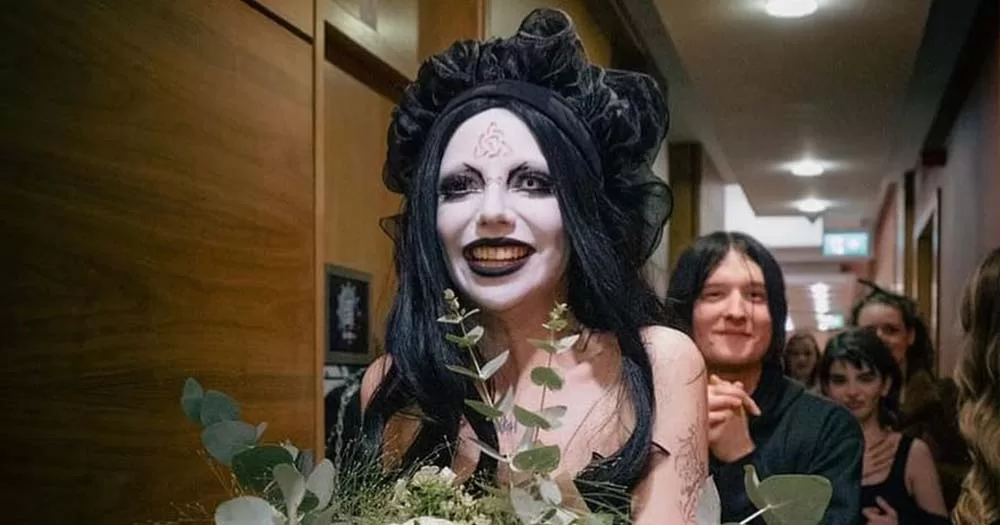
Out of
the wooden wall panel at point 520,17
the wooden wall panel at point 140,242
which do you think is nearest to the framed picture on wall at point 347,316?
the wooden wall panel at point 140,242

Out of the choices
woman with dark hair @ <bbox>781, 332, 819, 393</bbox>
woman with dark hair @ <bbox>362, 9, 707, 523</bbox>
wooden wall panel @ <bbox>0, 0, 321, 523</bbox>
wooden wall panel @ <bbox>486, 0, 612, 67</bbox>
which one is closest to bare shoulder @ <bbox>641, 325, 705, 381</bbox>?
woman with dark hair @ <bbox>362, 9, 707, 523</bbox>

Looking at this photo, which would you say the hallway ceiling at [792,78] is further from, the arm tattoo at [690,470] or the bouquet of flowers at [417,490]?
the bouquet of flowers at [417,490]

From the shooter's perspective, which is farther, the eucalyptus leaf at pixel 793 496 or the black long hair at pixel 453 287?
the black long hair at pixel 453 287

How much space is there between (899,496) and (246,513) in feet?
5.89

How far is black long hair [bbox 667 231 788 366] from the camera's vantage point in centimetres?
170

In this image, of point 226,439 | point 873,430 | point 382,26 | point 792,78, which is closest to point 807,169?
point 792,78

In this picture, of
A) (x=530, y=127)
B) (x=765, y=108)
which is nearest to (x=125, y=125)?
(x=530, y=127)

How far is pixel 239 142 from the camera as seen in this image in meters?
1.73

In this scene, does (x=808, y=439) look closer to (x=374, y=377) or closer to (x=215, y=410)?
(x=374, y=377)

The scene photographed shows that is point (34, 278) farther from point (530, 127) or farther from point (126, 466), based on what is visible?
point (530, 127)

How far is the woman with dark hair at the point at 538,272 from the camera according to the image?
3.98ft

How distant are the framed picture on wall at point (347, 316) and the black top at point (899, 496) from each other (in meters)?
0.98

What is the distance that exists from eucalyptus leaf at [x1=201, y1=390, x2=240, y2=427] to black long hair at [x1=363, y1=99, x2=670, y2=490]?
0.94 ft

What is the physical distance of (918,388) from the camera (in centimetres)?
279
